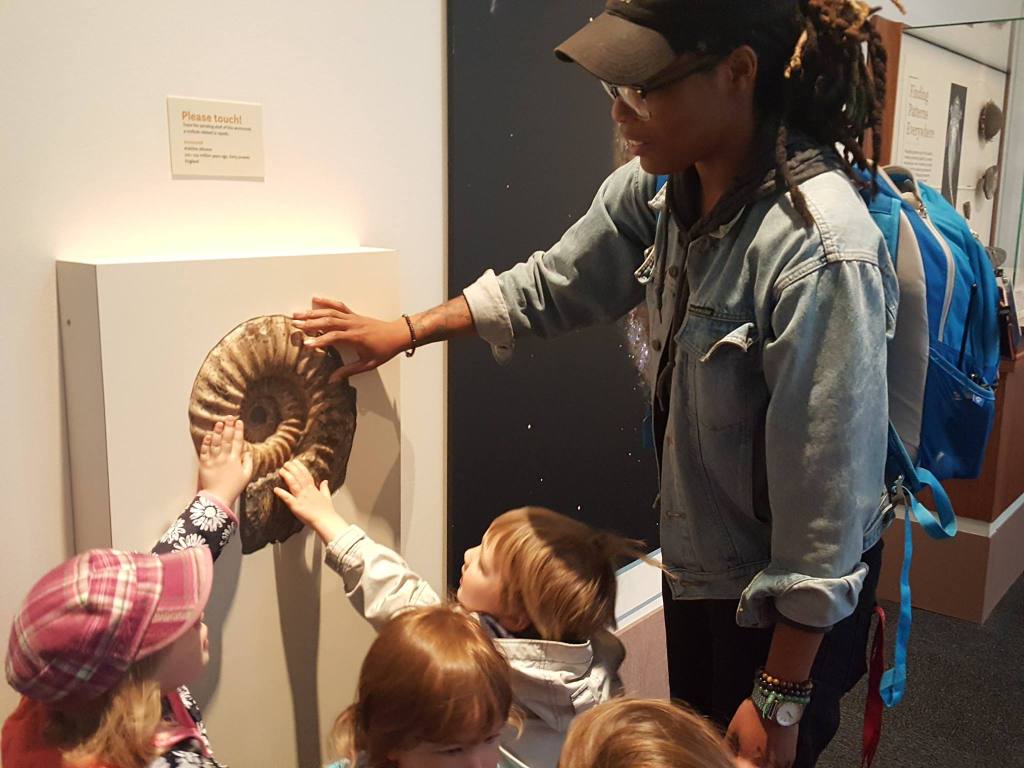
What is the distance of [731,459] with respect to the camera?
1380mm

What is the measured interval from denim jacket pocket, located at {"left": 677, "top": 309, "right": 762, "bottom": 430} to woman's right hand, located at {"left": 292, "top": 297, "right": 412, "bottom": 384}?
0.53 meters

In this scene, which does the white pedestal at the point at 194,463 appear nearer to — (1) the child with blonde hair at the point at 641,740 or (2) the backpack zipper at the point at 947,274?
(1) the child with blonde hair at the point at 641,740

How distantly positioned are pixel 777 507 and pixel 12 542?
111 centimetres

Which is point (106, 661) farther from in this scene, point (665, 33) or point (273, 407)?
point (665, 33)

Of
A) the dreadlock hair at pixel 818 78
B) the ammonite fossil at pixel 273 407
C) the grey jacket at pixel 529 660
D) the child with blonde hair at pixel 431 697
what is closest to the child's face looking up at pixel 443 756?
the child with blonde hair at pixel 431 697

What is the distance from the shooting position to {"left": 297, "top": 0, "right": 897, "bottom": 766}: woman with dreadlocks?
4.04 feet

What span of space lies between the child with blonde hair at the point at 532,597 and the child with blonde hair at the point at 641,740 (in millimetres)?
294

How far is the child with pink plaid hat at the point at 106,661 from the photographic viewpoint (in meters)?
1.13

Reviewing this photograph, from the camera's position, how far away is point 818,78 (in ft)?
4.23

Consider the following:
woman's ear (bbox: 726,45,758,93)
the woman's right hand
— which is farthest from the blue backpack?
the woman's right hand

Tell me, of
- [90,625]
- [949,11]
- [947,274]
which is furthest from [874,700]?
[949,11]

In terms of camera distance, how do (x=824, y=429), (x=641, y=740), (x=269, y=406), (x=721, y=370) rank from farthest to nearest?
1. (x=269, y=406)
2. (x=721, y=370)
3. (x=824, y=429)
4. (x=641, y=740)

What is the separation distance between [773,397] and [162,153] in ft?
3.19

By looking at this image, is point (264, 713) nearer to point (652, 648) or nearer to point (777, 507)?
point (777, 507)
